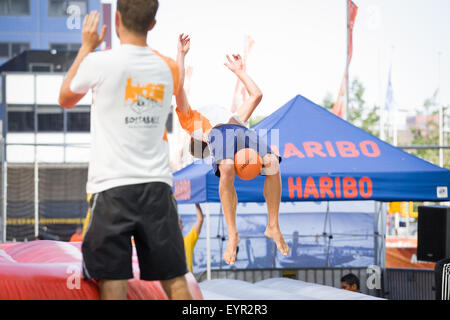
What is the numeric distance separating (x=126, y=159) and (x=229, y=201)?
4.42 feet

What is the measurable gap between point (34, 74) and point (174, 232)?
74.6 ft

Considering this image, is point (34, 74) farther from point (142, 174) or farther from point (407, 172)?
point (142, 174)

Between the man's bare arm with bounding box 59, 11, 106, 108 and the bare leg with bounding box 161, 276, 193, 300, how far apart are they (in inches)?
34.6

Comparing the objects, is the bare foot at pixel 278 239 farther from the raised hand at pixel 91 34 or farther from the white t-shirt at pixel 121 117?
the raised hand at pixel 91 34

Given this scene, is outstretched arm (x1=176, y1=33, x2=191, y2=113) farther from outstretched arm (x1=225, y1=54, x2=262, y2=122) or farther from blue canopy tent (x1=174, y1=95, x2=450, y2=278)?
blue canopy tent (x1=174, y1=95, x2=450, y2=278)

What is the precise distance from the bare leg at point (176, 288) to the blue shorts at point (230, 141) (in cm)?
113

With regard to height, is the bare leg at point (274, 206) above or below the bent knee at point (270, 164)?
below

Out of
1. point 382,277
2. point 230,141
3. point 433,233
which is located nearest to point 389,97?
point 382,277

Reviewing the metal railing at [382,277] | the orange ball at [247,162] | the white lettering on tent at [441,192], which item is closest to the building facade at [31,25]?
the metal railing at [382,277]

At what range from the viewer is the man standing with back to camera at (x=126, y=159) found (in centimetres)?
273

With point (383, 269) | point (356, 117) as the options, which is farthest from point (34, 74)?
point (356, 117)

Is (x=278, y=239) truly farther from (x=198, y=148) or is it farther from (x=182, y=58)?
(x=182, y=58)

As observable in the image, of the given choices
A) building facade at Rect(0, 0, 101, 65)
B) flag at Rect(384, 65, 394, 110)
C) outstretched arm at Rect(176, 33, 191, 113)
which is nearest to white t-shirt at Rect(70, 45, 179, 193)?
outstretched arm at Rect(176, 33, 191, 113)

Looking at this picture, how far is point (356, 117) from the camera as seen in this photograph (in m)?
47.8
